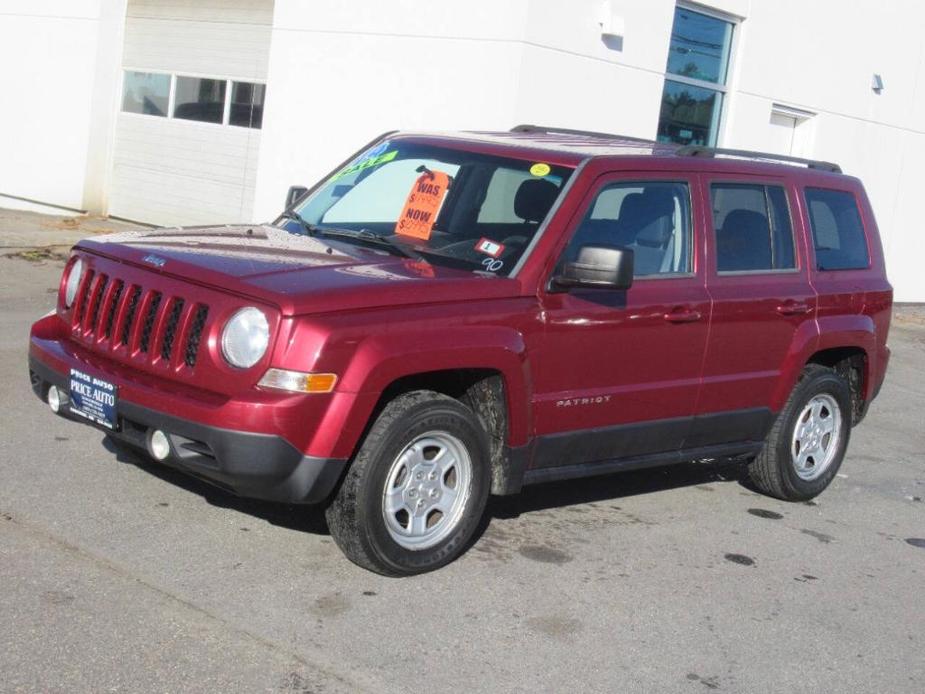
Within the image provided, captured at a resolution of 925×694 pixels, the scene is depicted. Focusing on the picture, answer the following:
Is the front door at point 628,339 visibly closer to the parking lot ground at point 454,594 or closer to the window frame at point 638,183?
the window frame at point 638,183

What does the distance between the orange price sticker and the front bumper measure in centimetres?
145

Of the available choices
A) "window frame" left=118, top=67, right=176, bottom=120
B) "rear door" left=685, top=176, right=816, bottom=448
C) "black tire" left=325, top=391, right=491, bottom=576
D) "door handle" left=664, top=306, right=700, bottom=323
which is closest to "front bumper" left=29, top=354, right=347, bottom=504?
"black tire" left=325, top=391, right=491, bottom=576

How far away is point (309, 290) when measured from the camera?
16.3ft

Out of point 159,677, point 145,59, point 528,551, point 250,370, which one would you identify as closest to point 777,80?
point 145,59

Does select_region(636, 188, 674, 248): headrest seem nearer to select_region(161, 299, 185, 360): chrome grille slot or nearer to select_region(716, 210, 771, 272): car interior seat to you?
select_region(716, 210, 771, 272): car interior seat

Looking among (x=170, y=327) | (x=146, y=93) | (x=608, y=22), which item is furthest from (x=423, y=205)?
(x=146, y=93)

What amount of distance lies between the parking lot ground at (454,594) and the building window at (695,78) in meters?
8.51

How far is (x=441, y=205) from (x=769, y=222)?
1885mm

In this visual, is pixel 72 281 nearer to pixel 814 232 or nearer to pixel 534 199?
pixel 534 199

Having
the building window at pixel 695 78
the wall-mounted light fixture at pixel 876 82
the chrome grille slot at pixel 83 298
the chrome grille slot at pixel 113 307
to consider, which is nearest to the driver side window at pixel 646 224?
the chrome grille slot at pixel 113 307

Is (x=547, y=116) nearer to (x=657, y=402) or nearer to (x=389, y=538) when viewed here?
(x=657, y=402)

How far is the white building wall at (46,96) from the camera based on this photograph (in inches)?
708

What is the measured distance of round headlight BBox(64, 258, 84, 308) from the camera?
226 inches

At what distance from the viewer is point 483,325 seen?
17.7 feet
